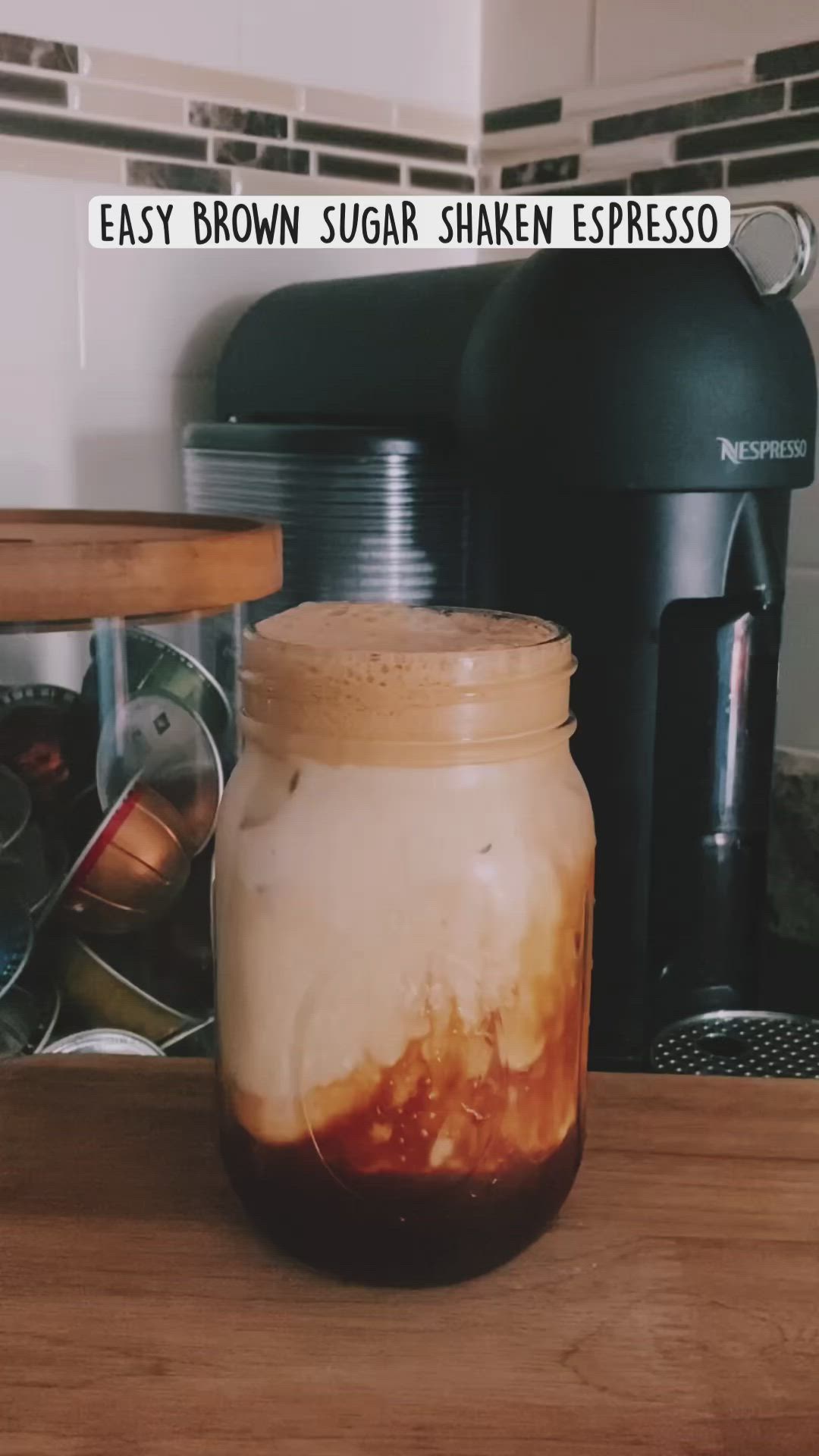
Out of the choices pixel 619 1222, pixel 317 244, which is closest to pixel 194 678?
pixel 619 1222

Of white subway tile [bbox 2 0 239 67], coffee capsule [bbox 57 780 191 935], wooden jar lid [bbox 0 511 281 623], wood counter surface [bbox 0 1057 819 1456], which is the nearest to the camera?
wood counter surface [bbox 0 1057 819 1456]

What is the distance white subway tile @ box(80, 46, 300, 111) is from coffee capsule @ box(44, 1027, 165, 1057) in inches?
23.0

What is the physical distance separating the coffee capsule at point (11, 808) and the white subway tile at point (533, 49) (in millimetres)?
671

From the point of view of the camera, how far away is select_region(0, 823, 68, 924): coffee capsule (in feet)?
1.76

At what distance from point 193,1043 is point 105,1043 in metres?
0.04

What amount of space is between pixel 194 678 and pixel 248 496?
22cm

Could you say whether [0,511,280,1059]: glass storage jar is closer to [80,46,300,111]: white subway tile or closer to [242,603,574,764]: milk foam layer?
[242,603,574,764]: milk foam layer

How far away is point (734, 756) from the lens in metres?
0.63

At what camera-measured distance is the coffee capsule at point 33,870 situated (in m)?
0.54

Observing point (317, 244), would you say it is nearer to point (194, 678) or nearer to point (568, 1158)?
point (194, 678)

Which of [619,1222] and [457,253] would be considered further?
[457,253]

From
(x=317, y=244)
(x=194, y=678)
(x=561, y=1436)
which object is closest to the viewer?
(x=561, y=1436)

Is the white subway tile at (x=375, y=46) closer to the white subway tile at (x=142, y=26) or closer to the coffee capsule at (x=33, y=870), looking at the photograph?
the white subway tile at (x=142, y=26)

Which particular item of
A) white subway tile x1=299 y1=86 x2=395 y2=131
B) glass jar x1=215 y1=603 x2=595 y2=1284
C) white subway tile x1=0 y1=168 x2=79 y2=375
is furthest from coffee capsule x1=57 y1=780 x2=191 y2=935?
white subway tile x1=299 y1=86 x2=395 y2=131
